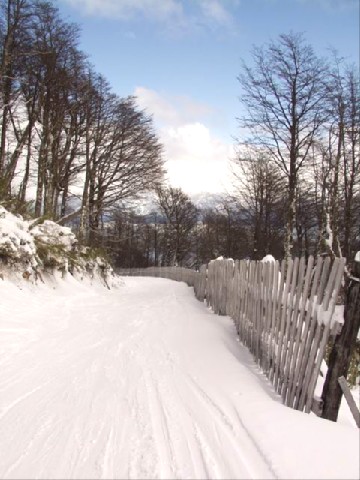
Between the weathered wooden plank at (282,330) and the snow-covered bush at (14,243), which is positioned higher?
the snow-covered bush at (14,243)

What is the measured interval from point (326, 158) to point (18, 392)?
17850 millimetres

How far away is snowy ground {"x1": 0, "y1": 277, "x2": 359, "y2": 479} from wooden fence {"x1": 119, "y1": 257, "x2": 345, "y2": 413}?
0.24m

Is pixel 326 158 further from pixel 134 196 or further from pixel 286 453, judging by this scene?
pixel 286 453

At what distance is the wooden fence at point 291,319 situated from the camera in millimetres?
3688

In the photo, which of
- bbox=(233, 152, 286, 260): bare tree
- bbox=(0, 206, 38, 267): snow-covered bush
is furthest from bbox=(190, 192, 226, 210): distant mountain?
bbox=(0, 206, 38, 267): snow-covered bush

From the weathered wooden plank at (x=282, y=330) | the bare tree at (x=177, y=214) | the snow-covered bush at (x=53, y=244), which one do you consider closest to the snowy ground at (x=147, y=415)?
the weathered wooden plank at (x=282, y=330)

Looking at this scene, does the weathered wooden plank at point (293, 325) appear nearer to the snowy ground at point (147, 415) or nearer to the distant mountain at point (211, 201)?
the snowy ground at point (147, 415)

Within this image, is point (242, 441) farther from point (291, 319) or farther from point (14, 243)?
point (14, 243)

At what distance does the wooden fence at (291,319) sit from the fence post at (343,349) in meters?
0.10

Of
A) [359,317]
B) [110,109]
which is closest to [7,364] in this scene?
[359,317]

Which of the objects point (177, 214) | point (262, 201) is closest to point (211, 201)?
point (177, 214)

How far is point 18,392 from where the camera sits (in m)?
4.26

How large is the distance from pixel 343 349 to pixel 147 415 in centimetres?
175

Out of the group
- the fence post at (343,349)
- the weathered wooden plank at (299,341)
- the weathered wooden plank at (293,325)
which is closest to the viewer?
the fence post at (343,349)
